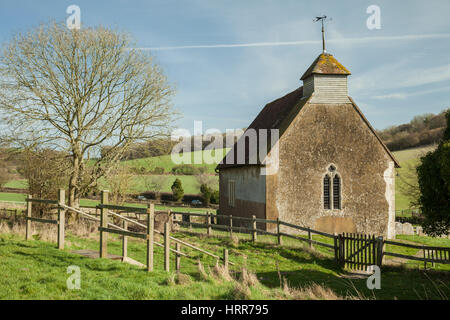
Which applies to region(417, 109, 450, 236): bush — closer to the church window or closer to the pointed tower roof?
the pointed tower roof

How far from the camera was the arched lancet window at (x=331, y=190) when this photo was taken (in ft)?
72.2

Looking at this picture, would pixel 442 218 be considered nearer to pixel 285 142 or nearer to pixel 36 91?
pixel 285 142

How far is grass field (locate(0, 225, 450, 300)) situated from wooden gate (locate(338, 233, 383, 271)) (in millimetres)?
510

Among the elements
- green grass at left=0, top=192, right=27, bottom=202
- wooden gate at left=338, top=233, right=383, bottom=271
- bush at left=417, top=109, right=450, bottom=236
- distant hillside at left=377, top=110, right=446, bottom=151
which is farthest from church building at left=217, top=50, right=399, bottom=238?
distant hillside at left=377, top=110, right=446, bottom=151

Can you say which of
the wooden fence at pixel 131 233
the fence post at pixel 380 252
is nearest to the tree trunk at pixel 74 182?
the wooden fence at pixel 131 233

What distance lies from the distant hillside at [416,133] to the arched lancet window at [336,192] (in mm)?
54816

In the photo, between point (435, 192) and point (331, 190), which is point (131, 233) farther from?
point (331, 190)

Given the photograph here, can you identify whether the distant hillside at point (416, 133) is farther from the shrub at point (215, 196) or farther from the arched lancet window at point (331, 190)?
the arched lancet window at point (331, 190)

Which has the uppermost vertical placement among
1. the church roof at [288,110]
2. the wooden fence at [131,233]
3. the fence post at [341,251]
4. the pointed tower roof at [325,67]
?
the pointed tower roof at [325,67]

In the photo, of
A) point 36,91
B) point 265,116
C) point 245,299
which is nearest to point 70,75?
point 36,91

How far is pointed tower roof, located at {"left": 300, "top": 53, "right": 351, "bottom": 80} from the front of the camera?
22.6 meters
